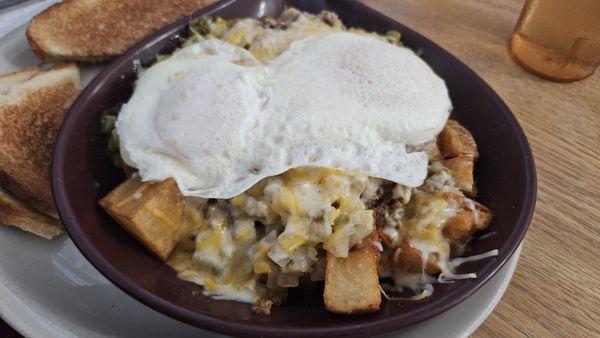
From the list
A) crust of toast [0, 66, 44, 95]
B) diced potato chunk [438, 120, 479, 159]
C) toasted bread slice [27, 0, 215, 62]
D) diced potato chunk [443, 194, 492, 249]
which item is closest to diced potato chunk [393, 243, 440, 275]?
diced potato chunk [443, 194, 492, 249]

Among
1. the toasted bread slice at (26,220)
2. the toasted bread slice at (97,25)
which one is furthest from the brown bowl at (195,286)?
the toasted bread slice at (97,25)

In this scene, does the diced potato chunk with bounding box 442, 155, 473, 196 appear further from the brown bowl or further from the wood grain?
the wood grain

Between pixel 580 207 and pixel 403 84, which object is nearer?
pixel 403 84

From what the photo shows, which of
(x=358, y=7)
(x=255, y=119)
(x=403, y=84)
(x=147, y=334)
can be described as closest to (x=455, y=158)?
(x=403, y=84)

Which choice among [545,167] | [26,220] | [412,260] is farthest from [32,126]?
[545,167]

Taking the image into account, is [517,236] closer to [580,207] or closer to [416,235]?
[416,235]

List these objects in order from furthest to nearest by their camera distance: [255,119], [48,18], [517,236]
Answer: [48,18] < [255,119] < [517,236]

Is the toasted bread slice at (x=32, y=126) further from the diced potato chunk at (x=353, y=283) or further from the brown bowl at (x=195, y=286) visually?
the diced potato chunk at (x=353, y=283)

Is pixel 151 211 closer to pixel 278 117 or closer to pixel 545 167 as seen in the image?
pixel 278 117
